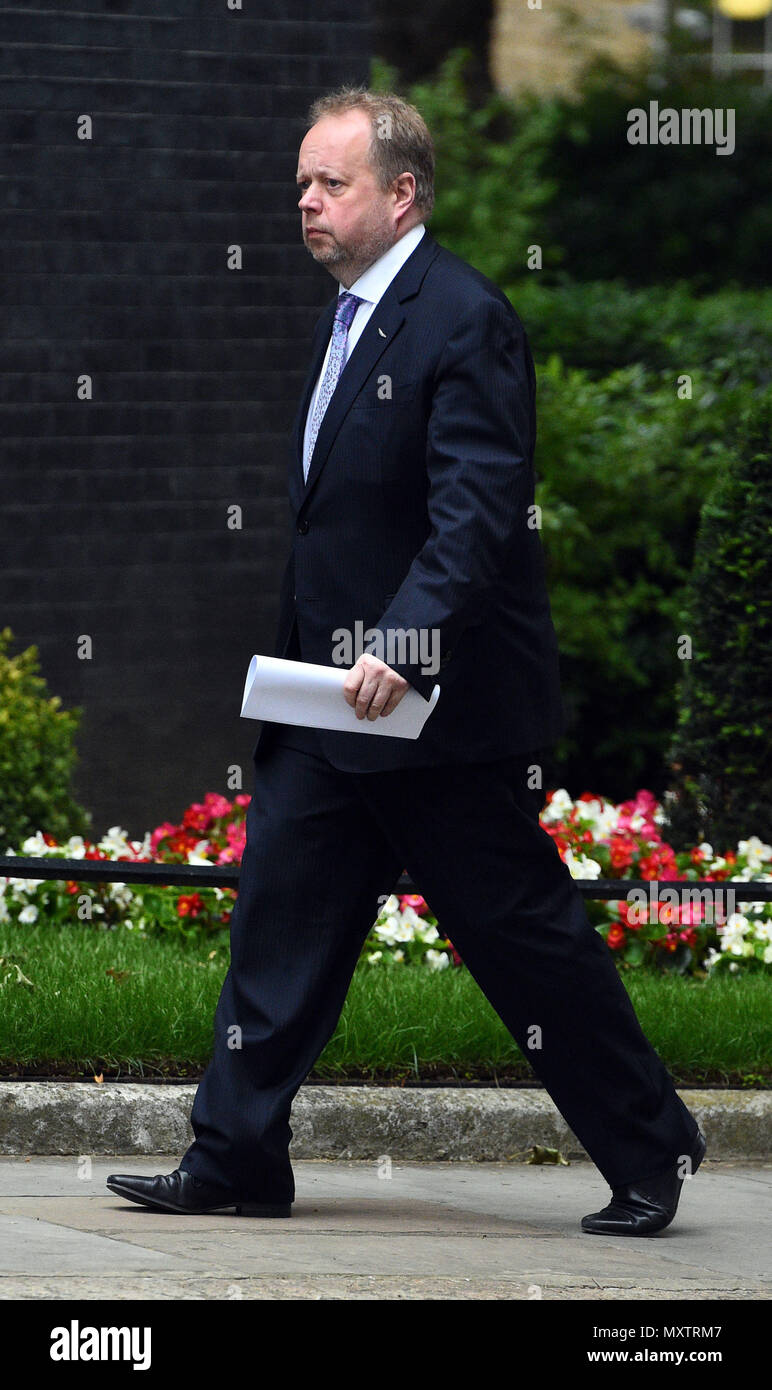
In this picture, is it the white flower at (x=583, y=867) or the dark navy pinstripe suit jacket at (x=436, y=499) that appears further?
the white flower at (x=583, y=867)

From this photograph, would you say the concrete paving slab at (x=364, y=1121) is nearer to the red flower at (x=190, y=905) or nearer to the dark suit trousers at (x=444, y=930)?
the dark suit trousers at (x=444, y=930)

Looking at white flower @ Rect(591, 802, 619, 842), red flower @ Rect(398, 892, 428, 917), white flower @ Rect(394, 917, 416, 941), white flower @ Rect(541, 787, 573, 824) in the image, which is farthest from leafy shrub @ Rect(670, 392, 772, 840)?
white flower @ Rect(394, 917, 416, 941)

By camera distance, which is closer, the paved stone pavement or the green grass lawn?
the paved stone pavement

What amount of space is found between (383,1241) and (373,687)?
1065mm

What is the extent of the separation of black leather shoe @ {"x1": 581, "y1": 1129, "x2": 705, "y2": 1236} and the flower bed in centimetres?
147

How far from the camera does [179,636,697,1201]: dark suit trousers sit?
13.4 feet

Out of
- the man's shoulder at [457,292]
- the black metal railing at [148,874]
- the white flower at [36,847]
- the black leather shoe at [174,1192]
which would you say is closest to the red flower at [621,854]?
the black metal railing at [148,874]

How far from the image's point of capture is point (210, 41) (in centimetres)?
769

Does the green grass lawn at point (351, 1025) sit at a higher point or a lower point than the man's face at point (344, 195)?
lower

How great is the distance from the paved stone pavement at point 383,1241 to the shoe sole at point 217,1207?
0.06 ft

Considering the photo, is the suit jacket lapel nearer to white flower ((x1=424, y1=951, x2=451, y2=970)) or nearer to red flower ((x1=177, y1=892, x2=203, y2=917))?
white flower ((x1=424, y1=951, x2=451, y2=970))

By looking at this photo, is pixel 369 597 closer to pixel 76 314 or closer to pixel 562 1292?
pixel 562 1292

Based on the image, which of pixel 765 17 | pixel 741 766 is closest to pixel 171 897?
pixel 741 766

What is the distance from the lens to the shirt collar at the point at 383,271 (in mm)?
4176
